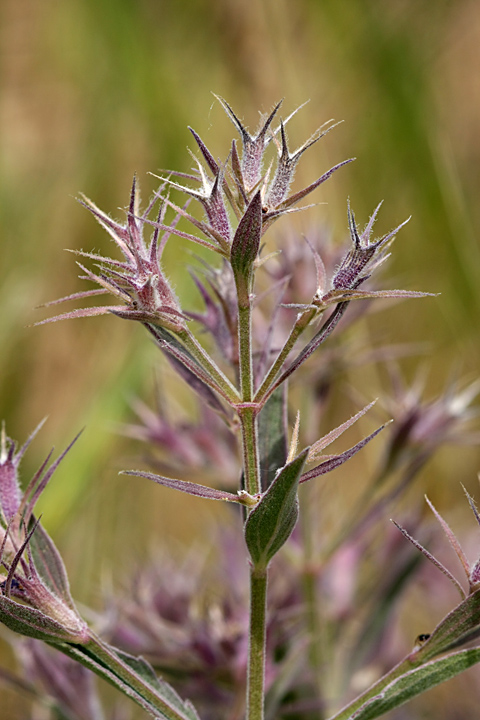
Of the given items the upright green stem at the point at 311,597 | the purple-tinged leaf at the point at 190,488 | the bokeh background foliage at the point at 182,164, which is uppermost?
the bokeh background foliage at the point at 182,164

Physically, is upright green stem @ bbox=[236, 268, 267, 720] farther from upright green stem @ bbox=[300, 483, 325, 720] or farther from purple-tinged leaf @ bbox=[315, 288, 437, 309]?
upright green stem @ bbox=[300, 483, 325, 720]

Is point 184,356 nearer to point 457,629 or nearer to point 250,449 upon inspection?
point 250,449

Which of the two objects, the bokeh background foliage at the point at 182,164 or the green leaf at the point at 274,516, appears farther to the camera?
the bokeh background foliage at the point at 182,164

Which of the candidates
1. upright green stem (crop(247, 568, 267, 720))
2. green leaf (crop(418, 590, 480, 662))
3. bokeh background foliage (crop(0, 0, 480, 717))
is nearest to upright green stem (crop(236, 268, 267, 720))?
upright green stem (crop(247, 568, 267, 720))

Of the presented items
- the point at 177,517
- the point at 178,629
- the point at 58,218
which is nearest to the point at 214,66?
the point at 58,218

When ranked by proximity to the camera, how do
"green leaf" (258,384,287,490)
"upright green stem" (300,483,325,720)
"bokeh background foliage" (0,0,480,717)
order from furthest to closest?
"bokeh background foliage" (0,0,480,717) < "upright green stem" (300,483,325,720) < "green leaf" (258,384,287,490)

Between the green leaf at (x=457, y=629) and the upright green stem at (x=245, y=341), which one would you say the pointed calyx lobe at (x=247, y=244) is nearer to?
the upright green stem at (x=245, y=341)

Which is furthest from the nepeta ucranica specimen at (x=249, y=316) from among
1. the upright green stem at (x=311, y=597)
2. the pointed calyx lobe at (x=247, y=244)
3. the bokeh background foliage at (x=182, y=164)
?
the upright green stem at (x=311, y=597)
